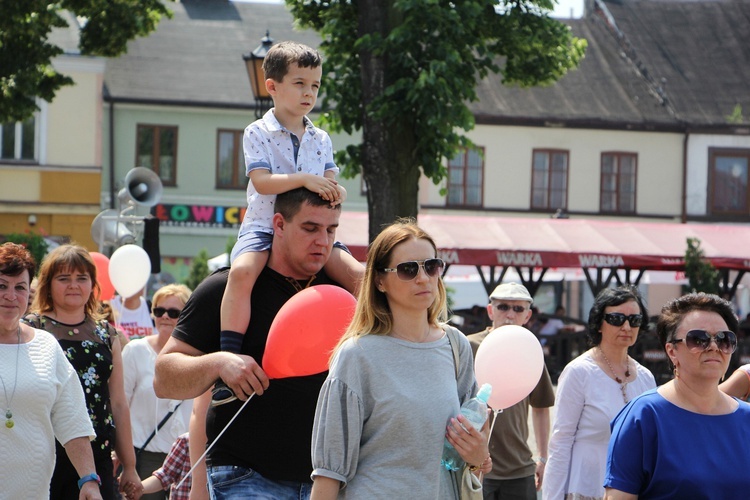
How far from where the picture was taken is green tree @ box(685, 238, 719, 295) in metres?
26.7

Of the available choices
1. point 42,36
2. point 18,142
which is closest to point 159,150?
point 18,142

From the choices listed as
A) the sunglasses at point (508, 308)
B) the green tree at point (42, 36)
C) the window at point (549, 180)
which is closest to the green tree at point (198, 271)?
the window at point (549, 180)

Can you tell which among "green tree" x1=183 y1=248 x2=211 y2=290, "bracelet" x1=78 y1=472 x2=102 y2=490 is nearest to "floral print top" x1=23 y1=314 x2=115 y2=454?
"bracelet" x1=78 y1=472 x2=102 y2=490

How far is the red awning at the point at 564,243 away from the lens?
26781 millimetres

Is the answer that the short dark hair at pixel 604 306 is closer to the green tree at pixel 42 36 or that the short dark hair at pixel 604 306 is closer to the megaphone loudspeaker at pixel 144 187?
the megaphone loudspeaker at pixel 144 187

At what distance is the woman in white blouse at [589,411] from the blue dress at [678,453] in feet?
7.54

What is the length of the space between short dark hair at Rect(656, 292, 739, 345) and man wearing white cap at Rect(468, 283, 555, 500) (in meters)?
3.24

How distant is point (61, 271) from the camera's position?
6570 millimetres

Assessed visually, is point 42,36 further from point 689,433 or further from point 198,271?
point 689,433

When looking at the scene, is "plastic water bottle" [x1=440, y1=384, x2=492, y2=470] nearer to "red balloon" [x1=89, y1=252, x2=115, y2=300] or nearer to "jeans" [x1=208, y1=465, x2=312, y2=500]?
"jeans" [x1=208, y1=465, x2=312, y2=500]

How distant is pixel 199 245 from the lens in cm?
3700

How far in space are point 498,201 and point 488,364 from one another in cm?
3268

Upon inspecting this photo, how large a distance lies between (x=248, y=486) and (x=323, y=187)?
1.14 metres

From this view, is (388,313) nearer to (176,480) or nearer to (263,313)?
(263,313)
